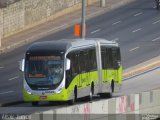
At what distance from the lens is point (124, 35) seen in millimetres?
70750

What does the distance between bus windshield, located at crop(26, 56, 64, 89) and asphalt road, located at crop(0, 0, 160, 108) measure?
6466 millimetres

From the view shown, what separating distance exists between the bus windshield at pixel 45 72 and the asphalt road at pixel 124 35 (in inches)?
255

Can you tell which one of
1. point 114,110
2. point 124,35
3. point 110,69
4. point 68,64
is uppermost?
point 124,35

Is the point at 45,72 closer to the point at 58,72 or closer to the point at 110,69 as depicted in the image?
the point at 58,72

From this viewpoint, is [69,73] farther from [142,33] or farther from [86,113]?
[142,33]

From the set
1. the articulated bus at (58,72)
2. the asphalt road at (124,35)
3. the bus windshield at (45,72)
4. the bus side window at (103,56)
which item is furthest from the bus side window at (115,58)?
the bus windshield at (45,72)

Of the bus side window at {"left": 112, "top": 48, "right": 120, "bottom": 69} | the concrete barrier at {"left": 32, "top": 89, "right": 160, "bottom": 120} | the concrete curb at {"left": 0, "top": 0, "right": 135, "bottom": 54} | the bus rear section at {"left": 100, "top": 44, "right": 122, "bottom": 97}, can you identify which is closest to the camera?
the concrete barrier at {"left": 32, "top": 89, "right": 160, "bottom": 120}

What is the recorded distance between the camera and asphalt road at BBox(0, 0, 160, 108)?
55.7 meters

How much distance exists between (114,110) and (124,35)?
39.2 meters

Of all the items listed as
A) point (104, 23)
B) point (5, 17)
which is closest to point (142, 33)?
point (104, 23)

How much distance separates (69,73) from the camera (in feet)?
133

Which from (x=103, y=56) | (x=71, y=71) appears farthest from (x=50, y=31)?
(x=71, y=71)

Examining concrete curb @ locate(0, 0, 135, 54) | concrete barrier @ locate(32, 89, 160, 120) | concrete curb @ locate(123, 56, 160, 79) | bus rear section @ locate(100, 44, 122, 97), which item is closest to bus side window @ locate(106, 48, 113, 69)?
bus rear section @ locate(100, 44, 122, 97)

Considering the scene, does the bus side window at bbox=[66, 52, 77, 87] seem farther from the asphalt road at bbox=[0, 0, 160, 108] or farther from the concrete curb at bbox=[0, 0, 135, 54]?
the concrete curb at bbox=[0, 0, 135, 54]
